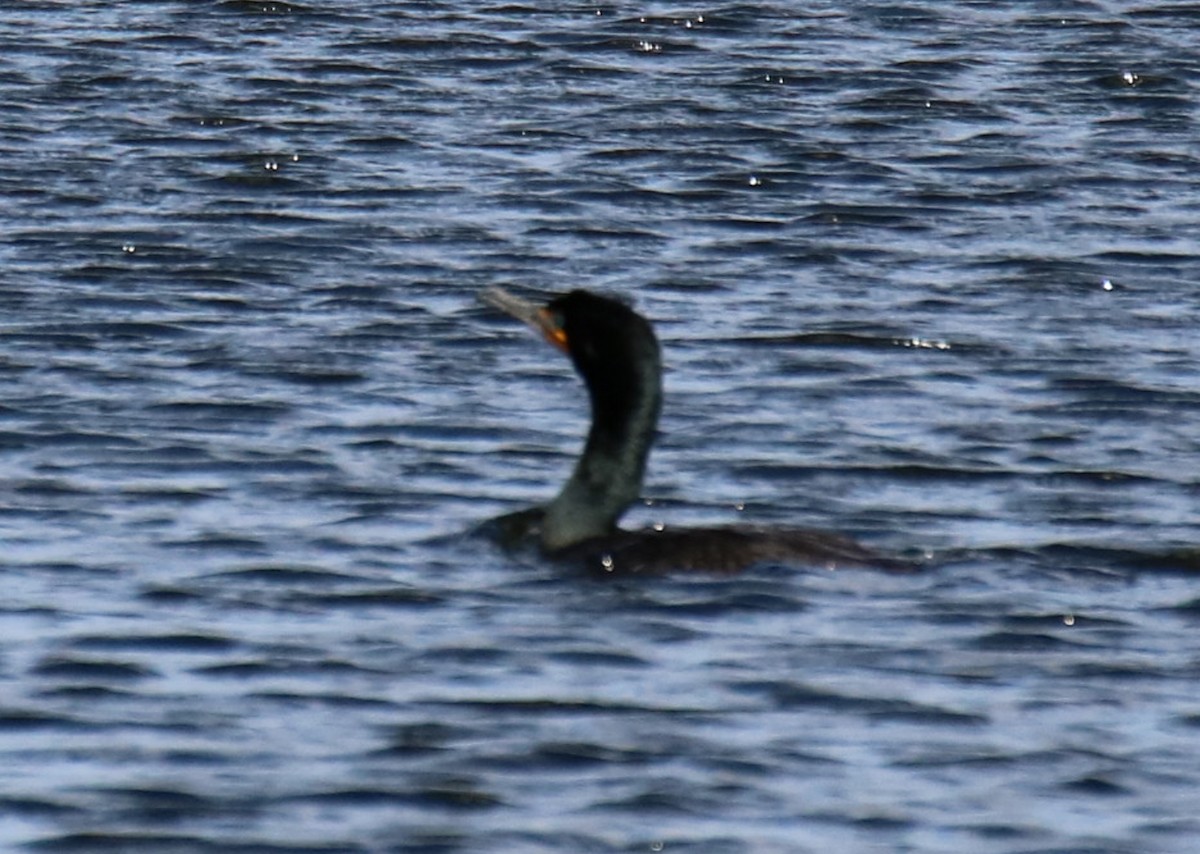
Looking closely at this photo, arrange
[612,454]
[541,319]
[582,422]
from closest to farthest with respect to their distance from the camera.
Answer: [612,454] < [541,319] < [582,422]

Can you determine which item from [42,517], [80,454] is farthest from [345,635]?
[80,454]

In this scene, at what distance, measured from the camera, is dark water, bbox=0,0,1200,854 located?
31.6 ft

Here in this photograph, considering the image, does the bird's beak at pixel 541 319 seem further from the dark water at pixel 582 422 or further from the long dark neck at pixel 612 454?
the dark water at pixel 582 422

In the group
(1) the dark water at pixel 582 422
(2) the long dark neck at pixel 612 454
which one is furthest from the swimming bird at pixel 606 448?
(1) the dark water at pixel 582 422

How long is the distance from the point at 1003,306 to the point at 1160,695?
7197 millimetres

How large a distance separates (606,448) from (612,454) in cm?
4

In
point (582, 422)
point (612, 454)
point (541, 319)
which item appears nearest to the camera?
point (612, 454)

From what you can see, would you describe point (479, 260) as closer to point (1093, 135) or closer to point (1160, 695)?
point (1093, 135)

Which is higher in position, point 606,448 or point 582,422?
point 606,448

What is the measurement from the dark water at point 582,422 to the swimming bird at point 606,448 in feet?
0.79

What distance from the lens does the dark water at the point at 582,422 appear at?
963cm

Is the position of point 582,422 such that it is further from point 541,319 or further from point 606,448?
point 606,448

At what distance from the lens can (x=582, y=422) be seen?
14.8 m

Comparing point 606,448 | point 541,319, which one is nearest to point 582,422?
point 541,319
